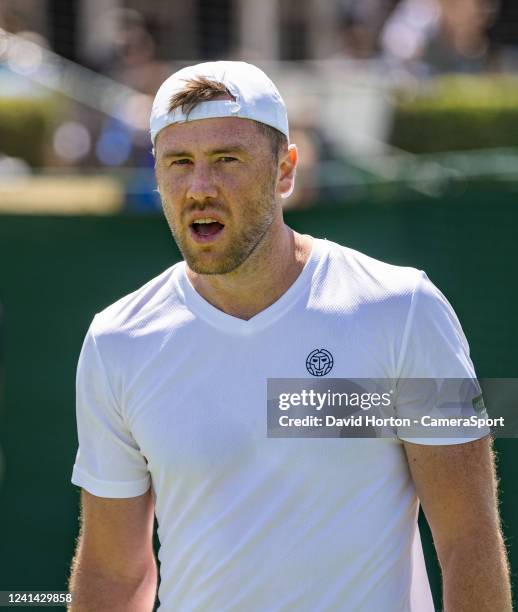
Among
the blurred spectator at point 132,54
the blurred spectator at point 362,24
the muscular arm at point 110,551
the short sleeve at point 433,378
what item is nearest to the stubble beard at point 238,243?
the short sleeve at point 433,378

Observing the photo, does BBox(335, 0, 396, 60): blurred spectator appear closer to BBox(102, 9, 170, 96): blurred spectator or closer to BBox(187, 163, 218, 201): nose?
BBox(102, 9, 170, 96): blurred spectator

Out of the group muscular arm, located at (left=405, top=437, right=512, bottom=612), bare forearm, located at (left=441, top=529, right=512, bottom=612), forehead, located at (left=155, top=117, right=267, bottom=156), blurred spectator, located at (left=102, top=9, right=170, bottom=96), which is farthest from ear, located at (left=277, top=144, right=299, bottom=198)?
blurred spectator, located at (left=102, top=9, right=170, bottom=96)

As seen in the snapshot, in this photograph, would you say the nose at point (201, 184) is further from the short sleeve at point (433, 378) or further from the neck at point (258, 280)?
the short sleeve at point (433, 378)

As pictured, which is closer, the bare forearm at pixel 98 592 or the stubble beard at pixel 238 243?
the stubble beard at pixel 238 243

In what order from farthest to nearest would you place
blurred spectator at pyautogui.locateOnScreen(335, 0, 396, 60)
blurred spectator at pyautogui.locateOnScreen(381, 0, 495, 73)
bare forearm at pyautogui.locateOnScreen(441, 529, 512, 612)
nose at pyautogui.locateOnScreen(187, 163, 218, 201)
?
blurred spectator at pyautogui.locateOnScreen(335, 0, 396, 60), blurred spectator at pyautogui.locateOnScreen(381, 0, 495, 73), nose at pyautogui.locateOnScreen(187, 163, 218, 201), bare forearm at pyautogui.locateOnScreen(441, 529, 512, 612)

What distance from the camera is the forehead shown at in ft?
8.80

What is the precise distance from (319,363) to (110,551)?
0.63 m

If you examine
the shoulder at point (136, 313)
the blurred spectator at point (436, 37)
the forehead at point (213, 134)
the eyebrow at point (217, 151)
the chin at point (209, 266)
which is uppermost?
the blurred spectator at point (436, 37)

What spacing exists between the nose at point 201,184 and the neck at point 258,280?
0.57 feet

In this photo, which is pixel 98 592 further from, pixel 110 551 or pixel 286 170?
pixel 286 170

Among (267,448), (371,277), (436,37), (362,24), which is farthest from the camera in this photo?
(362,24)

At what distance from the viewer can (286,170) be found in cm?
285

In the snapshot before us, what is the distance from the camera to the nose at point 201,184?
2660 millimetres

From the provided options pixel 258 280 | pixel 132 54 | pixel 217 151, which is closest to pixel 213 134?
pixel 217 151
